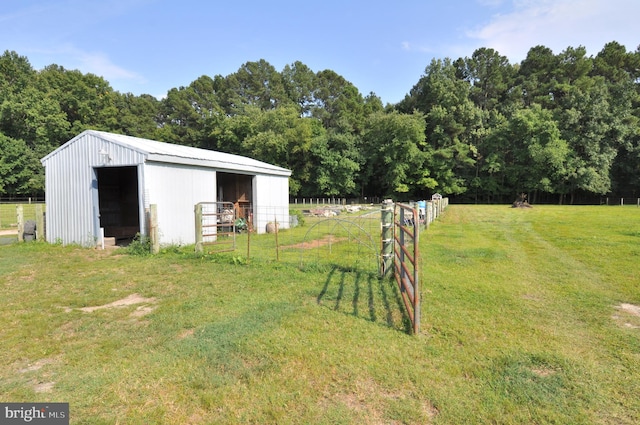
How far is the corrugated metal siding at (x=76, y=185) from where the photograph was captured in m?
9.57

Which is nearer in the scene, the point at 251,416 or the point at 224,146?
the point at 251,416

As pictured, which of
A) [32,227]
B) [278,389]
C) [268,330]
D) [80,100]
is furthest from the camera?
[80,100]

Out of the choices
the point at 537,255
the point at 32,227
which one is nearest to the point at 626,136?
the point at 537,255

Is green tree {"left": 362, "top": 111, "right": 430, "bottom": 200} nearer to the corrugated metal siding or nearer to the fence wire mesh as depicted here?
the fence wire mesh

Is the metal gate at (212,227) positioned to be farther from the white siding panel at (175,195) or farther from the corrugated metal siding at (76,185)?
the corrugated metal siding at (76,185)

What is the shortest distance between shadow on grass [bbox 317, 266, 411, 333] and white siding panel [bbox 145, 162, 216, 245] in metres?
5.41

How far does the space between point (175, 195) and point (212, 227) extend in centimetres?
188

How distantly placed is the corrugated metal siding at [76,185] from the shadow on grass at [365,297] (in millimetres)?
6863

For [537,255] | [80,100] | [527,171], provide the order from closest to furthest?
[537,255]
[527,171]
[80,100]

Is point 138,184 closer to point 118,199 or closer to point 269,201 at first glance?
point 118,199

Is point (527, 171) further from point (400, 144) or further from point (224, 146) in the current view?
point (224, 146)

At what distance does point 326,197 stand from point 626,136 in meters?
34.1

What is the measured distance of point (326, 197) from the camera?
45.8m

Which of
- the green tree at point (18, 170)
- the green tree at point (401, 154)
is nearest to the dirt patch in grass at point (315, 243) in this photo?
the green tree at point (401, 154)
